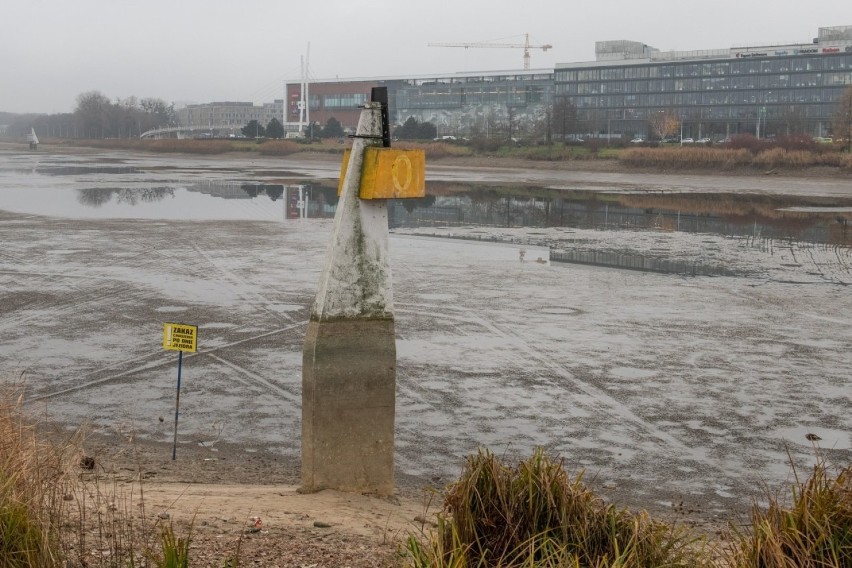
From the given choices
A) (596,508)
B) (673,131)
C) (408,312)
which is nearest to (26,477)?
(596,508)

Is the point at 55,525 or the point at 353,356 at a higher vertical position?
the point at 353,356

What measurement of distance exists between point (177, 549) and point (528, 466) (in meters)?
2.29

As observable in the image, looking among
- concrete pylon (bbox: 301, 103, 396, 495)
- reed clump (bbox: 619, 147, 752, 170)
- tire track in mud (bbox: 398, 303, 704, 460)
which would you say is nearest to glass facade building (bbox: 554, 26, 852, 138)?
reed clump (bbox: 619, 147, 752, 170)

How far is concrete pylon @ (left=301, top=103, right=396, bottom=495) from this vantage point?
1045 centimetres

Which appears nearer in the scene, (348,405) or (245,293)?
(348,405)

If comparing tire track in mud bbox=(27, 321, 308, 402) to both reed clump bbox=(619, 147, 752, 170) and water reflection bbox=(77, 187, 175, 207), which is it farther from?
reed clump bbox=(619, 147, 752, 170)

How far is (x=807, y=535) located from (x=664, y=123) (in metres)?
135

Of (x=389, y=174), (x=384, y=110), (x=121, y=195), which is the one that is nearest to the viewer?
(x=389, y=174)

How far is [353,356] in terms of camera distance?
1055 cm

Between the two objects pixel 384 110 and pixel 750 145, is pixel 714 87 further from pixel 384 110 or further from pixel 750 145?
pixel 384 110

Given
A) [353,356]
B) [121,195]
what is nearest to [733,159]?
[121,195]

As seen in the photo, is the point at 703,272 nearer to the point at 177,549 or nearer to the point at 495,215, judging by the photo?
the point at 495,215

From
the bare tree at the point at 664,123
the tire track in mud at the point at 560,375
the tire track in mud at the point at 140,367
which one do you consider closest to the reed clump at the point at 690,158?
the bare tree at the point at 664,123

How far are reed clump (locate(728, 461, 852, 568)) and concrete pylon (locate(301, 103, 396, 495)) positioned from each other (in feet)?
15.4
